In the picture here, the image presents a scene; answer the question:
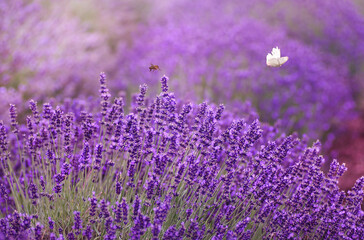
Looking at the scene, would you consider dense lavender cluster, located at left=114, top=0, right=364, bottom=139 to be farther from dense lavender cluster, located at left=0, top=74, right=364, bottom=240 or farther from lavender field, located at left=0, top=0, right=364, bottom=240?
dense lavender cluster, located at left=0, top=74, right=364, bottom=240

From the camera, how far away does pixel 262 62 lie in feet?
17.7

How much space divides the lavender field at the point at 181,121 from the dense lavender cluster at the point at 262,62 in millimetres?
28

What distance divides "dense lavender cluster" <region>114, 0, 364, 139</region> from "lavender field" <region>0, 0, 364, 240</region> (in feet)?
0.09

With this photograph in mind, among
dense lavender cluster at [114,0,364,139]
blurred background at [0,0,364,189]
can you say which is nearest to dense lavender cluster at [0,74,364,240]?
blurred background at [0,0,364,189]

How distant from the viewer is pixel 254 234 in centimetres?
223

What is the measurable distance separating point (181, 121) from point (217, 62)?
3.62 metres

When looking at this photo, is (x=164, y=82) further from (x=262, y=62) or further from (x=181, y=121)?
(x=262, y=62)

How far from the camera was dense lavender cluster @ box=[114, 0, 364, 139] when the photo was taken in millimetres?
5014

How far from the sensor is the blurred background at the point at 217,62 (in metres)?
4.87

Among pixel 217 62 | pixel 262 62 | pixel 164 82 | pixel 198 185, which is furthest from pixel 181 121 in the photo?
pixel 217 62

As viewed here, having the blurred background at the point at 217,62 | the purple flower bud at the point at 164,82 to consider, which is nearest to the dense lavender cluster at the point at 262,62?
the blurred background at the point at 217,62

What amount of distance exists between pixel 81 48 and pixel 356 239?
5.14 m

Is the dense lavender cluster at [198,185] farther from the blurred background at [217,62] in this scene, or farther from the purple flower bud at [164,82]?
the blurred background at [217,62]

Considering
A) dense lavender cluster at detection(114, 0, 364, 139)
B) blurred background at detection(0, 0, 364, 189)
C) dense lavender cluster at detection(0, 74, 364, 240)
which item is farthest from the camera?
dense lavender cluster at detection(114, 0, 364, 139)
